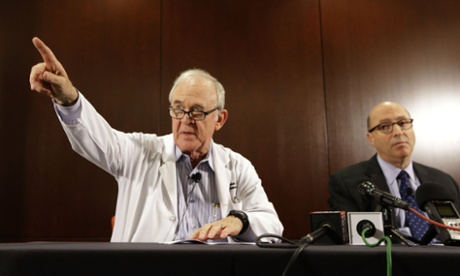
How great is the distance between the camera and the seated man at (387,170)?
2516 millimetres

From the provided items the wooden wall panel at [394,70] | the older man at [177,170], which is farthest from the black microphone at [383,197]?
the wooden wall panel at [394,70]

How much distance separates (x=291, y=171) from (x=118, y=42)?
5.77ft

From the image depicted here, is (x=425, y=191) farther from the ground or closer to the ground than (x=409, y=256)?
farther from the ground

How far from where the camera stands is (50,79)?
1.48m

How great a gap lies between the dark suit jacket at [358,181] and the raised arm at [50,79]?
166cm

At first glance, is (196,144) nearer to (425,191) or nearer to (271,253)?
(425,191)

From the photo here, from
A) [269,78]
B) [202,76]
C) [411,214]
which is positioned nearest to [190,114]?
[202,76]

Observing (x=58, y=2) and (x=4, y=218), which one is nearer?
(x=4, y=218)

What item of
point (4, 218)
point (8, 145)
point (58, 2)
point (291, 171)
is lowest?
point (4, 218)

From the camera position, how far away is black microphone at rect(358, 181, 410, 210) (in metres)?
1.20

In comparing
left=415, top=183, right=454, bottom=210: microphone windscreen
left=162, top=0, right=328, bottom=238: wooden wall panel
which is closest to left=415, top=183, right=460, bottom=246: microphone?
left=415, top=183, right=454, bottom=210: microphone windscreen

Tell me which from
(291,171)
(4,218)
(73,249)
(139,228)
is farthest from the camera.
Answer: (291,171)

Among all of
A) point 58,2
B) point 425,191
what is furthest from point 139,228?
point 58,2

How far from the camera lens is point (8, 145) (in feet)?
10.3
